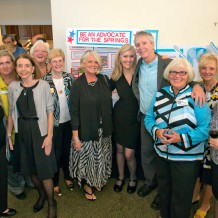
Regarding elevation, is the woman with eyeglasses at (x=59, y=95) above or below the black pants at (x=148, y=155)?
above

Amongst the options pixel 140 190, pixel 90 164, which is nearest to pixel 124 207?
pixel 140 190

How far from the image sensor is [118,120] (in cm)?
232

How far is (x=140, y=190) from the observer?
2.55 m

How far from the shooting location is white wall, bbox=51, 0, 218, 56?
294 centimetres

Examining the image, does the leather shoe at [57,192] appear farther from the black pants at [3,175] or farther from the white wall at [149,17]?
the white wall at [149,17]

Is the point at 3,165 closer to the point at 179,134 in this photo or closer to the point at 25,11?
the point at 179,134

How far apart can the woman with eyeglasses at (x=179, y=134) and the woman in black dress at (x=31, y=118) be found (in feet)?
3.39

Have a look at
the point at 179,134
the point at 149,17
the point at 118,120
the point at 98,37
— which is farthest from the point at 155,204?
the point at 149,17

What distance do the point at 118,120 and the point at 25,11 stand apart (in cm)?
539

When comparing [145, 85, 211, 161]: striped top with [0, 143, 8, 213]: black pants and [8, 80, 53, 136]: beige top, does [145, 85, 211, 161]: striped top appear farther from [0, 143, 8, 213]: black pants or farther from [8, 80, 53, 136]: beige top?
[0, 143, 8, 213]: black pants

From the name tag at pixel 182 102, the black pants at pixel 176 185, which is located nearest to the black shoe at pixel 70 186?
the black pants at pixel 176 185

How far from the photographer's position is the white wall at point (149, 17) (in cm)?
294

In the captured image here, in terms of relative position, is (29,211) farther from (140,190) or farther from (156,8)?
(156,8)

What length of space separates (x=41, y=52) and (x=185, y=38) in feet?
7.15
